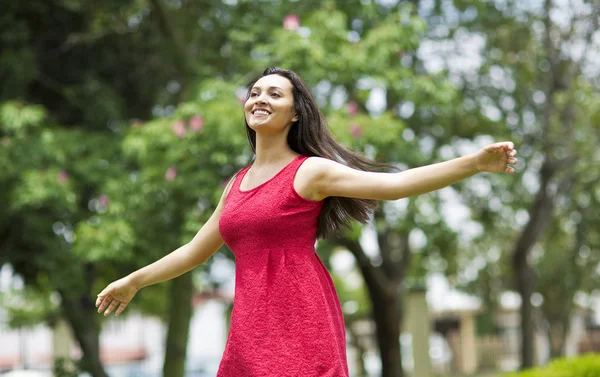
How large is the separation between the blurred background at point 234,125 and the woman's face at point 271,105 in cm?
512

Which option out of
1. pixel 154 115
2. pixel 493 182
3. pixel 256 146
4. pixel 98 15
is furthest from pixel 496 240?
pixel 256 146

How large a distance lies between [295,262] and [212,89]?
7175mm

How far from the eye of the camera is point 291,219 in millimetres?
2881

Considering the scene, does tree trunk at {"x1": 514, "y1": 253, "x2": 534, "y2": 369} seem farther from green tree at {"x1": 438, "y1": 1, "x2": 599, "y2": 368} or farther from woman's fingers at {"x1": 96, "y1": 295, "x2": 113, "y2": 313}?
woman's fingers at {"x1": 96, "y1": 295, "x2": 113, "y2": 313}

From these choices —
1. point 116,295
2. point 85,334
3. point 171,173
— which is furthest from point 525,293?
point 116,295

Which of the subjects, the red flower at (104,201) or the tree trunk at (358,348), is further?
the tree trunk at (358,348)

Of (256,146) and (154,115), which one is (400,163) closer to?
(154,115)

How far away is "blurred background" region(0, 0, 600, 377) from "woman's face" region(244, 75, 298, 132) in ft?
16.8

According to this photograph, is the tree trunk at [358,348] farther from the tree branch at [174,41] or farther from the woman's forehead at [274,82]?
the woman's forehead at [274,82]

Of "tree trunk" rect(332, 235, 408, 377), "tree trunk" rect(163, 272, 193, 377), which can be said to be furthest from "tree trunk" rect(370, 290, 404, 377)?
"tree trunk" rect(163, 272, 193, 377)

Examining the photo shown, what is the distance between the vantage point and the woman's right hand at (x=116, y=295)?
10.6ft

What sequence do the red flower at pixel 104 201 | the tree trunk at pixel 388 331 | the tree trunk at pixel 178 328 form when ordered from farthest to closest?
the tree trunk at pixel 388 331, the tree trunk at pixel 178 328, the red flower at pixel 104 201

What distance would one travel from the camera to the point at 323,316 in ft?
9.27

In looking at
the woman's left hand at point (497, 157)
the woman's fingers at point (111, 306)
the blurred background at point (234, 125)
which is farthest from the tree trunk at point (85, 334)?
the woman's left hand at point (497, 157)
